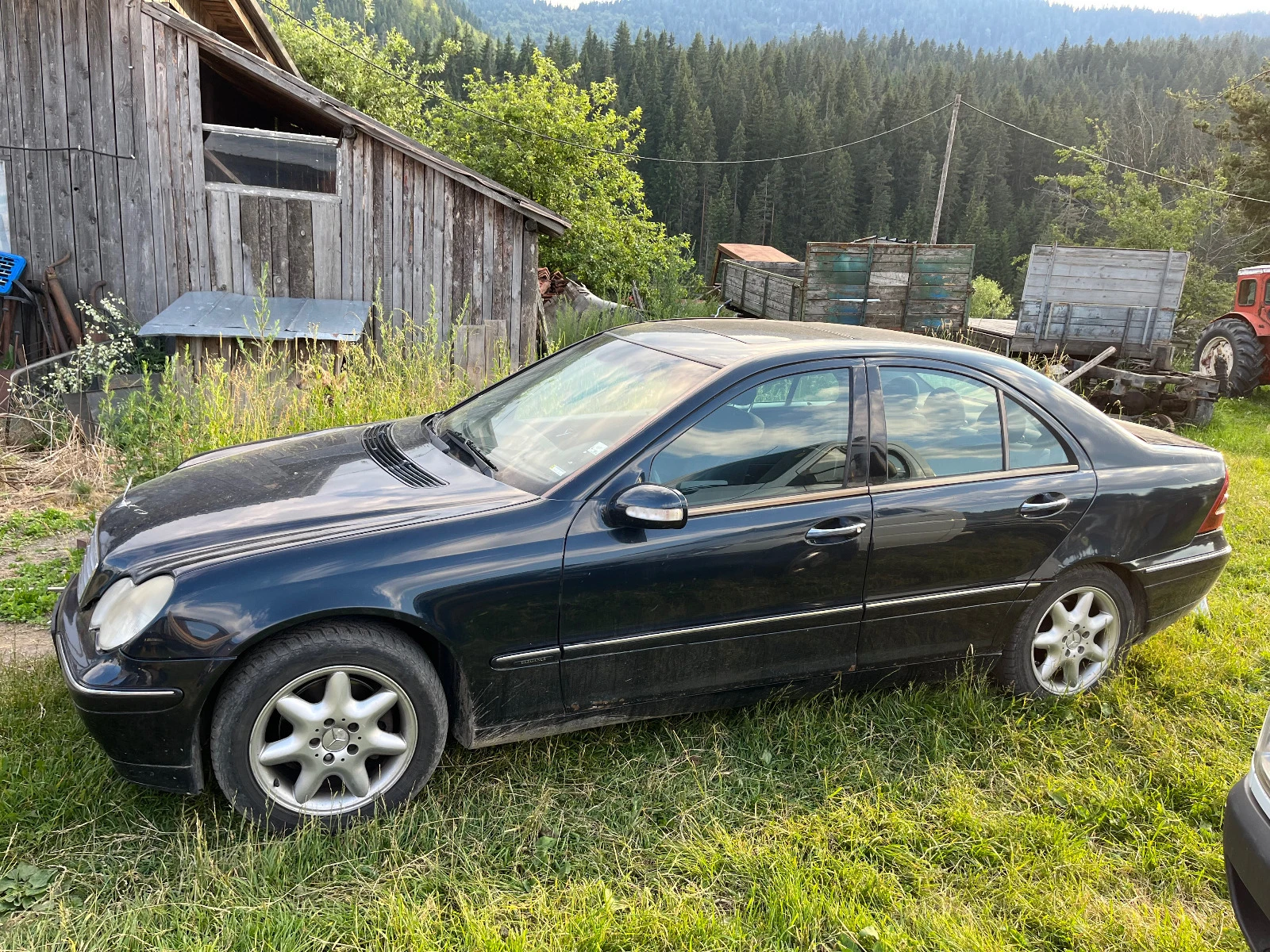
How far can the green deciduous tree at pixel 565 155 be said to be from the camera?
22.9 meters

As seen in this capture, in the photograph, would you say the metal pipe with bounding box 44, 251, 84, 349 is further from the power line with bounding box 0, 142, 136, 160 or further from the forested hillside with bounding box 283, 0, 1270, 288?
the forested hillside with bounding box 283, 0, 1270, 288

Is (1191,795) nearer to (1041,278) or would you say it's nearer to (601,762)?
(601,762)

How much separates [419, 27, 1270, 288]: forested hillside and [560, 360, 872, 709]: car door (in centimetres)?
6584

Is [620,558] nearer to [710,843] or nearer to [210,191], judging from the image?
[710,843]

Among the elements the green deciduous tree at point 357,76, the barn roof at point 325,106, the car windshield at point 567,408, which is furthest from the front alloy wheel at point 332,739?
the green deciduous tree at point 357,76

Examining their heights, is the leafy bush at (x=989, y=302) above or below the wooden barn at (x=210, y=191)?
below

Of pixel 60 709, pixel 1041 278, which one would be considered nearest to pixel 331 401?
pixel 60 709

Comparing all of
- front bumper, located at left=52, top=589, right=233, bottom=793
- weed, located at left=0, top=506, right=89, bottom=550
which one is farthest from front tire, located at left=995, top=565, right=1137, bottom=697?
weed, located at left=0, top=506, right=89, bottom=550

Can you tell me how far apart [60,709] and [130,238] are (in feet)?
29.1

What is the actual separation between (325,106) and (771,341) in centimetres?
867

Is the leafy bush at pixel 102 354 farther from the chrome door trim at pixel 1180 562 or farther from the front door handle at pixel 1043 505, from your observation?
the chrome door trim at pixel 1180 562

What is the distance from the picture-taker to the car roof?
3.51 m

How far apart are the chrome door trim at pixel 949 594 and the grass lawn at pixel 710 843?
0.46 meters

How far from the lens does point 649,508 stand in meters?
2.95
